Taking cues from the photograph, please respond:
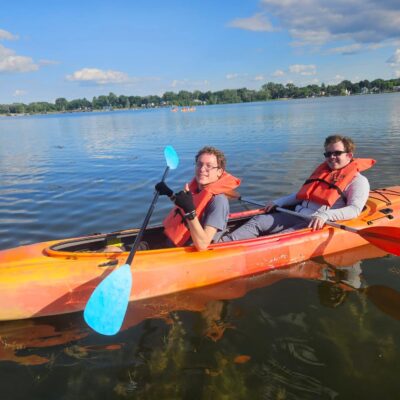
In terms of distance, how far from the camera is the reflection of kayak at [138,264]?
369cm

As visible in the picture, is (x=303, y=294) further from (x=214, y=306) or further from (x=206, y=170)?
(x=206, y=170)

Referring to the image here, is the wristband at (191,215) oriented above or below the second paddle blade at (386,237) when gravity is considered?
above

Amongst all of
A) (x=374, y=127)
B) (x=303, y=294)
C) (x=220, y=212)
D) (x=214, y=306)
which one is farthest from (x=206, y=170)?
(x=374, y=127)

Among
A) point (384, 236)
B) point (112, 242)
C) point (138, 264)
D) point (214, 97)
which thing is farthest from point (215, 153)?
point (214, 97)

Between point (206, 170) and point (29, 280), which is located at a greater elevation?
point (206, 170)

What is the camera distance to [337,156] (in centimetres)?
477

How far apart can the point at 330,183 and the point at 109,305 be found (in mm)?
3119

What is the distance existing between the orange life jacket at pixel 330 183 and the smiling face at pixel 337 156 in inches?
2.2

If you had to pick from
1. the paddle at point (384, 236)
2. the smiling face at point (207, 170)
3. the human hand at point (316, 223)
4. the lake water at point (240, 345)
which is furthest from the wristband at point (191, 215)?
the paddle at point (384, 236)

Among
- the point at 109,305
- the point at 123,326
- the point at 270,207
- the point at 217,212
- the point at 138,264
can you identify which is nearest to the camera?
the point at 109,305

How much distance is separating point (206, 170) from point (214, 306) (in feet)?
4.72

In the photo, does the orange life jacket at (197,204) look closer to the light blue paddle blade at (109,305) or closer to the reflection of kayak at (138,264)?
the reflection of kayak at (138,264)

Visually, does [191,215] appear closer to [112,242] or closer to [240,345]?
[240,345]

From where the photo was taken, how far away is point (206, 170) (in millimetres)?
3896
